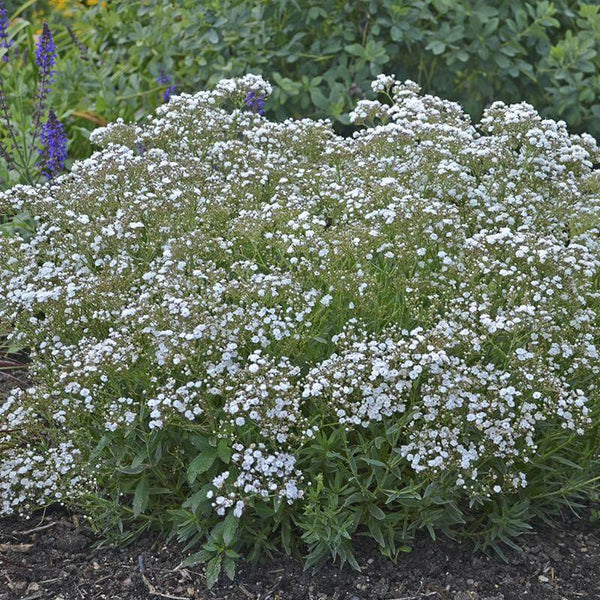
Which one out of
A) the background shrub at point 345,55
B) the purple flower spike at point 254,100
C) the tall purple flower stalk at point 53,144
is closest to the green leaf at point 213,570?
the purple flower spike at point 254,100

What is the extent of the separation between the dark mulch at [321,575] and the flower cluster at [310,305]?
1.05 feet

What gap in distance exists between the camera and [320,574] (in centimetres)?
411

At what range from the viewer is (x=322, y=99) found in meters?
7.26

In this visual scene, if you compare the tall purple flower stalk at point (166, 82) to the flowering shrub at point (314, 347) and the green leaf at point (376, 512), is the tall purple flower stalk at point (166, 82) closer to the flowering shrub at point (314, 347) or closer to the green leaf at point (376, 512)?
the flowering shrub at point (314, 347)

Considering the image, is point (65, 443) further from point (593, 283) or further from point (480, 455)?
point (593, 283)

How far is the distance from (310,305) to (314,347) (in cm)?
28

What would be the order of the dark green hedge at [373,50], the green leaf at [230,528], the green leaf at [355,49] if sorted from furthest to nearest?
the dark green hedge at [373,50], the green leaf at [355,49], the green leaf at [230,528]

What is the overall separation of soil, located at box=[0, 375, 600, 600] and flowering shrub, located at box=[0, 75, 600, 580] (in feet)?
0.43

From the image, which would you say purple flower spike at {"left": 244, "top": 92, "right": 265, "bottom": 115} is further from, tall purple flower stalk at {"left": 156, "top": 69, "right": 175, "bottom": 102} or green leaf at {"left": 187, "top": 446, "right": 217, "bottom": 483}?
green leaf at {"left": 187, "top": 446, "right": 217, "bottom": 483}

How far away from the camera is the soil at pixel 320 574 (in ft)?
13.3

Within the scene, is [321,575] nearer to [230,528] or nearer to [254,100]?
[230,528]

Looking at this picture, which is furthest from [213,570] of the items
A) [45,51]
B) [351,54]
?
[351,54]

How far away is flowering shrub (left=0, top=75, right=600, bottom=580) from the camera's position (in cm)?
382

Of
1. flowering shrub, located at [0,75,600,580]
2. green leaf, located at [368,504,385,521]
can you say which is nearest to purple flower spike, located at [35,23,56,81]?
flowering shrub, located at [0,75,600,580]
